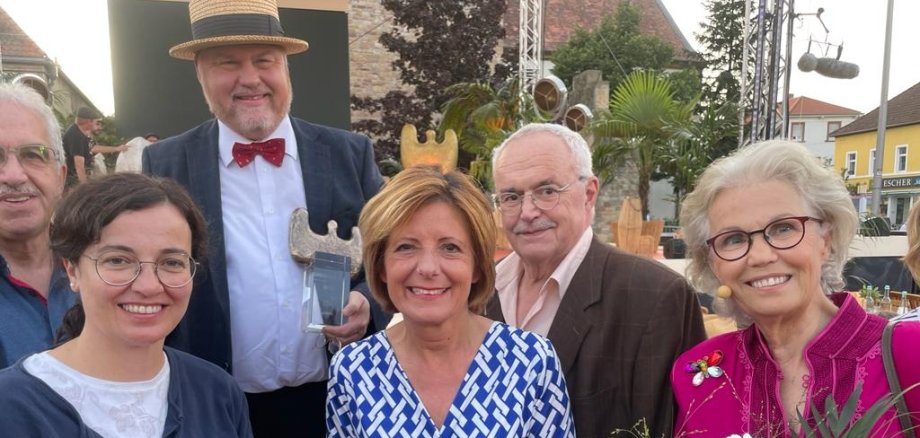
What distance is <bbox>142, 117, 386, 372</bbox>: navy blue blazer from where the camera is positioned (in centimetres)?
239

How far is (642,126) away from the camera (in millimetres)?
9914

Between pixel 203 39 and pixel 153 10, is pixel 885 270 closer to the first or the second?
pixel 203 39

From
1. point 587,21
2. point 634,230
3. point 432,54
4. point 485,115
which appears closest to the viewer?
point 634,230

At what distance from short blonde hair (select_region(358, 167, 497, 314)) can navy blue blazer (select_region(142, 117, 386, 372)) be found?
1.98ft

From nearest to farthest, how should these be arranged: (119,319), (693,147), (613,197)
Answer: (119,319)
(693,147)
(613,197)

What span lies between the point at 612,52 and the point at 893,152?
19899 millimetres

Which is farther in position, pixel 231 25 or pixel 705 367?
pixel 231 25

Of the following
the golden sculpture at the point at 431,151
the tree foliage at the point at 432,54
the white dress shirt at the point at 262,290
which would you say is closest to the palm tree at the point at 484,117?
the golden sculpture at the point at 431,151

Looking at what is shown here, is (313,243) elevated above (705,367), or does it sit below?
above

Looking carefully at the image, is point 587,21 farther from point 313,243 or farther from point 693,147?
point 313,243

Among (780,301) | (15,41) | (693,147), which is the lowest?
(780,301)

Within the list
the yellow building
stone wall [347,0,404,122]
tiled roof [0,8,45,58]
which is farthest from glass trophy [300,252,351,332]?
the yellow building

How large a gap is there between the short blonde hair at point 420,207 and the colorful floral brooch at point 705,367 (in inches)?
27.0

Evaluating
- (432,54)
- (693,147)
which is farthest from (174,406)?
(432,54)
